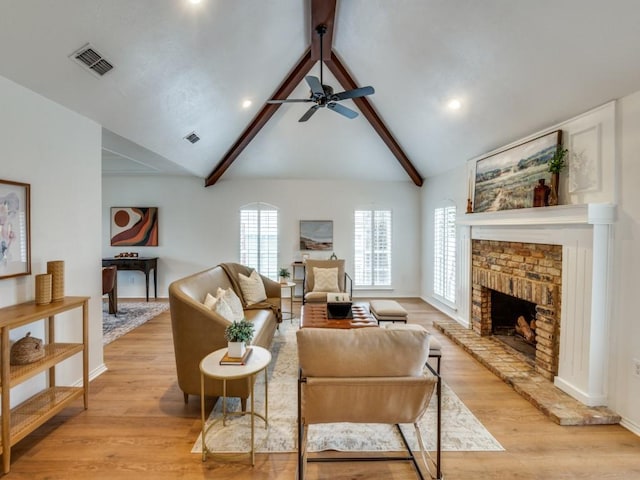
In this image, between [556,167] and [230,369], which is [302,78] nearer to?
[556,167]

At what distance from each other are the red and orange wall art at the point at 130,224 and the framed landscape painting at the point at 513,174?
262 inches

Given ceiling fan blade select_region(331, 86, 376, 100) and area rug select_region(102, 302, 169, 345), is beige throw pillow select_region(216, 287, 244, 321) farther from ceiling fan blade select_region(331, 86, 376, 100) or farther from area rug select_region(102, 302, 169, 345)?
ceiling fan blade select_region(331, 86, 376, 100)

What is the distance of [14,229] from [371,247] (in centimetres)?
617

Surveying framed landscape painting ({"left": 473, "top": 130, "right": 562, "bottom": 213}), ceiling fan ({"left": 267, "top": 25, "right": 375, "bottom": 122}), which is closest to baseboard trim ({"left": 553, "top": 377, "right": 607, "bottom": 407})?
framed landscape painting ({"left": 473, "top": 130, "right": 562, "bottom": 213})

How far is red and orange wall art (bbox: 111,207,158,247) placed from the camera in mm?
7137

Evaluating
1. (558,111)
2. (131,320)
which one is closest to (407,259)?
(558,111)

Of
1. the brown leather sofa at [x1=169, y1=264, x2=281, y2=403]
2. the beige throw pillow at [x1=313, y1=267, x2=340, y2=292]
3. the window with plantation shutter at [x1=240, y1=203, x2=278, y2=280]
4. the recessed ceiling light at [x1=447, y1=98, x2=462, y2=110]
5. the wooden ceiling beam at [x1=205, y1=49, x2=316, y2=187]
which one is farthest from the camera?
the window with plantation shutter at [x1=240, y1=203, x2=278, y2=280]

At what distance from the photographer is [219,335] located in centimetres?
279

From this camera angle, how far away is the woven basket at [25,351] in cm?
239

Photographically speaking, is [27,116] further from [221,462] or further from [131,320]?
[131,320]

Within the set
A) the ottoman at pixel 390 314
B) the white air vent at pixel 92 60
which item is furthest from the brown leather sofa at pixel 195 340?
the ottoman at pixel 390 314

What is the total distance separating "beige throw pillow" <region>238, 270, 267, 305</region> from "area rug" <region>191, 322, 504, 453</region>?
1806 mm

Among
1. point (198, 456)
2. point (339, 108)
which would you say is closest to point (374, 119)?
point (339, 108)

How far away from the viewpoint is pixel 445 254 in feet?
20.2
